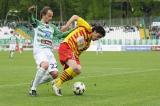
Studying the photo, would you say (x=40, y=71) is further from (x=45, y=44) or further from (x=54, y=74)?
(x=45, y=44)

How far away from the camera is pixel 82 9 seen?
9494 centimetres

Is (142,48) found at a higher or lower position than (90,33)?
lower

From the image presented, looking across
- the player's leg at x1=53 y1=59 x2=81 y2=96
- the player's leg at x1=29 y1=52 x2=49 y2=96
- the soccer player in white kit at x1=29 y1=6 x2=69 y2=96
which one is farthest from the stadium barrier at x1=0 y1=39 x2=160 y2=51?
the player's leg at x1=29 y1=52 x2=49 y2=96

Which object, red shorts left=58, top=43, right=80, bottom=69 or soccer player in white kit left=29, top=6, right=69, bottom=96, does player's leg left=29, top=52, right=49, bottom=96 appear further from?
red shorts left=58, top=43, right=80, bottom=69

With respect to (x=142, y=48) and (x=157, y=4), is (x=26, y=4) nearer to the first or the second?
(x=157, y=4)

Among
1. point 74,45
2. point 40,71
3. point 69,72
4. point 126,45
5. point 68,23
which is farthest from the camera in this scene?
point 126,45

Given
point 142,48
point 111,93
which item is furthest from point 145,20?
point 111,93

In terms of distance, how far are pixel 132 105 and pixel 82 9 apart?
84128mm

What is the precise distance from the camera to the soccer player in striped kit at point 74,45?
13266 mm

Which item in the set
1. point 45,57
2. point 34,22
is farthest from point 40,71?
point 34,22

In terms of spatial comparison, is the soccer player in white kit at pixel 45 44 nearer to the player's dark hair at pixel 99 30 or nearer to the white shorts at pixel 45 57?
the white shorts at pixel 45 57

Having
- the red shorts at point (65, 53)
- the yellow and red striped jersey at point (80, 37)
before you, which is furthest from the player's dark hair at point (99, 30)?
the red shorts at point (65, 53)

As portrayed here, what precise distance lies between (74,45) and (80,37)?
0.85 ft

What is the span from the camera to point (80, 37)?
1341 centimetres
